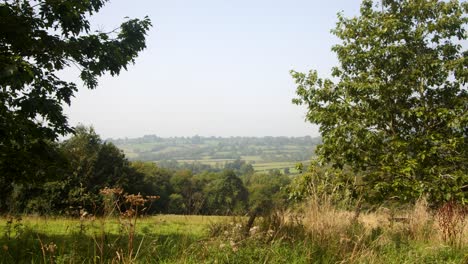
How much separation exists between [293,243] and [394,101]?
37.8ft

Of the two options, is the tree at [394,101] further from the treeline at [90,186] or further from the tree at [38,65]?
the tree at [38,65]

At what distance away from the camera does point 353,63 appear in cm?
1484

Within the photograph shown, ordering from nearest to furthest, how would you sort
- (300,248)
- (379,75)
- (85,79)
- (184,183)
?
(300,248) → (85,79) → (379,75) → (184,183)

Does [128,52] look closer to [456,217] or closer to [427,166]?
[456,217]

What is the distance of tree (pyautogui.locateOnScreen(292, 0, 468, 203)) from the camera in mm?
12812

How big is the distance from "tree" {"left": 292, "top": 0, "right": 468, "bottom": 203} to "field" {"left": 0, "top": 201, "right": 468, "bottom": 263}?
5729 mm

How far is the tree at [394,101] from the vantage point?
12812 millimetres

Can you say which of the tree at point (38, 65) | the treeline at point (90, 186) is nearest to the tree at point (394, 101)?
the treeline at point (90, 186)

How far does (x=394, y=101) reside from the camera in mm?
14547

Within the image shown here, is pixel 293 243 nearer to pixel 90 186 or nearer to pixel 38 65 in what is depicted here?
pixel 38 65

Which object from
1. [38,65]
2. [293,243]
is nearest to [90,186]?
[38,65]

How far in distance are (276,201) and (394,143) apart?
8017mm

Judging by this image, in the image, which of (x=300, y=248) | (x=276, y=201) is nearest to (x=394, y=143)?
(x=276, y=201)

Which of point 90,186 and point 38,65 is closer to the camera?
point 38,65
